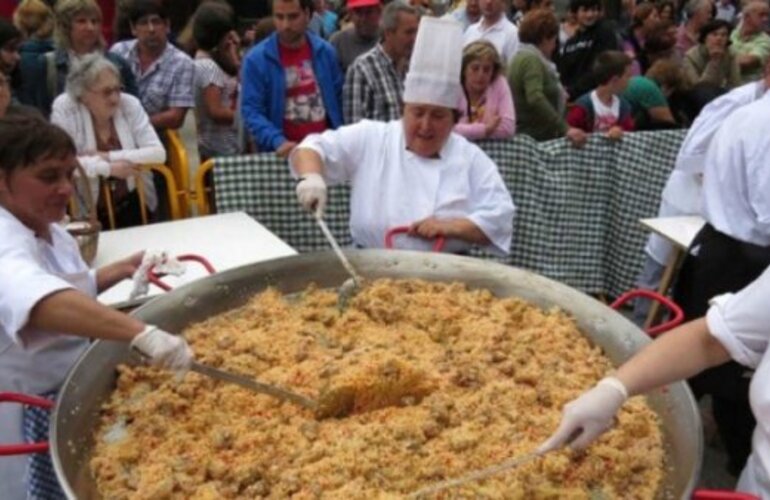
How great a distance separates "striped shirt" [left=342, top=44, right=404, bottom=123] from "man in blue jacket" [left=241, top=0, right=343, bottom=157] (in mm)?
114

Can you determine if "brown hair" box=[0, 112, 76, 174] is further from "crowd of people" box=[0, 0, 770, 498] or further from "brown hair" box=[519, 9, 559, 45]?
"brown hair" box=[519, 9, 559, 45]

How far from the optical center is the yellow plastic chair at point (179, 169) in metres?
3.80

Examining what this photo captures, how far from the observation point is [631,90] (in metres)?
5.09

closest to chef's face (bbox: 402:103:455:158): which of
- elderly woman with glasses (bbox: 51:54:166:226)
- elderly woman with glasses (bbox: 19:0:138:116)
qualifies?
elderly woman with glasses (bbox: 51:54:166:226)

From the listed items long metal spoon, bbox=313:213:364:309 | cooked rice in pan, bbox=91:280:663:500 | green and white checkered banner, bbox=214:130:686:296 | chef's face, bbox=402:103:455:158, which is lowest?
green and white checkered banner, bbox=214:130:686:296

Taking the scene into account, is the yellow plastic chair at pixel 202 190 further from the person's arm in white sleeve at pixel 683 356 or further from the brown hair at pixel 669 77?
the brown hair at pixel 669 77

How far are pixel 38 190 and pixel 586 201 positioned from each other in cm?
310

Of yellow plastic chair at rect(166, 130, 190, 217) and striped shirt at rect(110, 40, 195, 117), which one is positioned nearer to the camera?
yellow plastic chair at rect(166, 130, 190, 217)

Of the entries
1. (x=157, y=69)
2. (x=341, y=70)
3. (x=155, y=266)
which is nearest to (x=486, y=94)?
(x=341, y=70)

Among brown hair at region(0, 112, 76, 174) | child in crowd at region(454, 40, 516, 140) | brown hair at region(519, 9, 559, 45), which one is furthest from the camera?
brown hair at region(519, 9, 559, 45)

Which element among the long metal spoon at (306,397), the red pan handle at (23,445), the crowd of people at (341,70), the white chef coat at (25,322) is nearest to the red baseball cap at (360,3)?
the crowd of people at (341,70)

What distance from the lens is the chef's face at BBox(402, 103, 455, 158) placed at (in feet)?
8.60

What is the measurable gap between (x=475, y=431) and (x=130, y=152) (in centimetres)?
235

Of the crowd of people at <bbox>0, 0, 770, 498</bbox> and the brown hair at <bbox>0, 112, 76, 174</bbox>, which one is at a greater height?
the brown hair at <bbox>0, 112, 76, 174</bbox>
